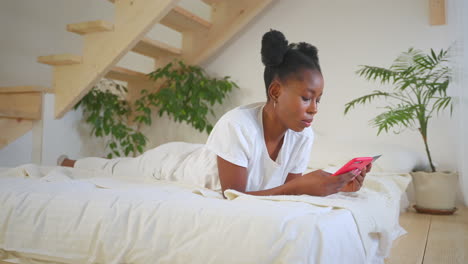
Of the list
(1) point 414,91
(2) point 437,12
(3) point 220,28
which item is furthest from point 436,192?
(3) point 220,28

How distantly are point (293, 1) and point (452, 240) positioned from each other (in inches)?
91.4

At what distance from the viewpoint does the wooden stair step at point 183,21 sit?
10.4ft

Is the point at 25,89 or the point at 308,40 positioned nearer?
the point at 25,89

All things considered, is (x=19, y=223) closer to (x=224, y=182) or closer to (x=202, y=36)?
(x=224, y=182)

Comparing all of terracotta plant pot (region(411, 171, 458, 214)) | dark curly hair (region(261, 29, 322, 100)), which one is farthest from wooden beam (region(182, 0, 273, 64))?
dark curly hair (region(261, 29, 322, 100))

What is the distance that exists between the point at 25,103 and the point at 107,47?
67 centimetres

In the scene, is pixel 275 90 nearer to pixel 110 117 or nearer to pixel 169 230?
pixel 169 230

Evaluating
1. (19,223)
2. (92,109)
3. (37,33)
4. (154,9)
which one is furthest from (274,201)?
(37,33)

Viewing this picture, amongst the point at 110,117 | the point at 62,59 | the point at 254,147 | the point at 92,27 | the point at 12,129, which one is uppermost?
the point at 92,27

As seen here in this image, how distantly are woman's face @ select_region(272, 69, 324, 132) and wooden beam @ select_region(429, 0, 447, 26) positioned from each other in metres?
1.96

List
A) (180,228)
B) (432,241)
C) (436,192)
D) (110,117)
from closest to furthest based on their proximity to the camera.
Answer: (180,228) < (432,241) < (436,192) < (110,117)

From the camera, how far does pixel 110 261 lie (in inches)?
39.8

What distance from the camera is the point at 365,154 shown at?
3066 mm

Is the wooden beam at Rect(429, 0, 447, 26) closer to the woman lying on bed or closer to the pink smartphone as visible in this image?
the woman lying on bed
